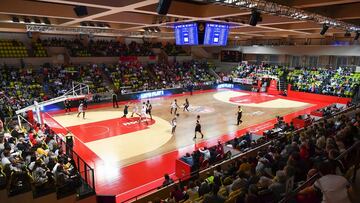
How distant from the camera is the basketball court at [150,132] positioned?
1144 centimetres

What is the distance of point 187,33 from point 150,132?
6950mm

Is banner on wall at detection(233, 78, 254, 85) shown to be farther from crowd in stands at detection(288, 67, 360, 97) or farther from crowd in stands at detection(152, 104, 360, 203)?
crowd in stands at detection(152, 104, 360, 203)

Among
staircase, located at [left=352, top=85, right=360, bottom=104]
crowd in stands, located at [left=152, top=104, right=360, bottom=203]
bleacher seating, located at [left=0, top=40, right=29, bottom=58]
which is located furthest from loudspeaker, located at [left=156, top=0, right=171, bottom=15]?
bleacher seating, located at [left=0, top=40, right=29, bottom=58]

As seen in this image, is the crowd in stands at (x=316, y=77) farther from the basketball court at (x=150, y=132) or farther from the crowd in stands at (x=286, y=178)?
the crowd in stands at (x=286, y=178)

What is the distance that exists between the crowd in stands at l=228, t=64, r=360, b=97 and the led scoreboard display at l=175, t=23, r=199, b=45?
58.1 ft

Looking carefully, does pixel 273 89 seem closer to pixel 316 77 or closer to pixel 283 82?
pixel 283 82

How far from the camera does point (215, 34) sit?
59.5 ft

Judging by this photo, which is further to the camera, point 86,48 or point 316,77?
point 86,48

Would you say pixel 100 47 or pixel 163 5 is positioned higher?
pixel 163 5

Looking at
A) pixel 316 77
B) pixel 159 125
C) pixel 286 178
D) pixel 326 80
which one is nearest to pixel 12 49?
pixel 159 125

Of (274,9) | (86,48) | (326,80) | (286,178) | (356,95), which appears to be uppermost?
(274,9)

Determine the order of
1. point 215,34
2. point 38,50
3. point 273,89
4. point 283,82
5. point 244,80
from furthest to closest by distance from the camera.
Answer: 1. point 244,80
2. point 283,82
3. point 273,89
4. point 38,50
5. point 215,34

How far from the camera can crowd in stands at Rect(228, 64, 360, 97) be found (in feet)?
90.3

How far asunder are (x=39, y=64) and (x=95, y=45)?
6687 millimetres
